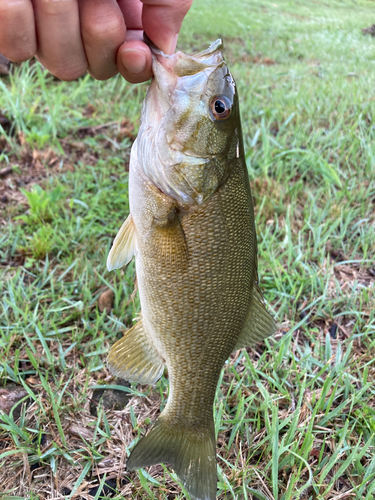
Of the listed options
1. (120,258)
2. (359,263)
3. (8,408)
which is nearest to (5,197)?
(8,408)

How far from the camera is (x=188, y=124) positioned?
1190mm

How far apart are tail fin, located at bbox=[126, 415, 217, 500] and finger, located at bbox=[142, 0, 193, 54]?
1.34 m

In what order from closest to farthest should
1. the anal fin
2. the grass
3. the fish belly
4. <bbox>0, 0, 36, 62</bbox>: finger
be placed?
<bbox>0, 0, 36, 62</bbox>: finger, the fish belly, the anal fin, the grass

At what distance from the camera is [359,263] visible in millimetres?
2541

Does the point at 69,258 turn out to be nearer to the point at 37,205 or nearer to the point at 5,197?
the point at 37,205

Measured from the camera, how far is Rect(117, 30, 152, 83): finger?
1.19m

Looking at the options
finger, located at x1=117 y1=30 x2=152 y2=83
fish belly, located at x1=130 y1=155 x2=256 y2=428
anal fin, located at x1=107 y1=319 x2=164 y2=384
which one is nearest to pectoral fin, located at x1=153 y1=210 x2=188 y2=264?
fish belly, located at x1=130 y1=155 x2=256 y2=428

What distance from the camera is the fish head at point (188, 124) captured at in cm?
116

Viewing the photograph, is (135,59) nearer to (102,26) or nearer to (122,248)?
(102,26)

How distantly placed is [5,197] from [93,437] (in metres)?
1.97

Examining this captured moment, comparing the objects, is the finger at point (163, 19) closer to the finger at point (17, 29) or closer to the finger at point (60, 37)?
the finger at point (60, 37)

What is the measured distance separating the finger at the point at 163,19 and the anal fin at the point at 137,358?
1015 millimetres

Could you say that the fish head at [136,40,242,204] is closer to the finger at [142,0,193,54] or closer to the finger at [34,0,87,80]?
the finger at [142,0,193,54]

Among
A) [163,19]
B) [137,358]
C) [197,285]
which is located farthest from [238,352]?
[163,19]
